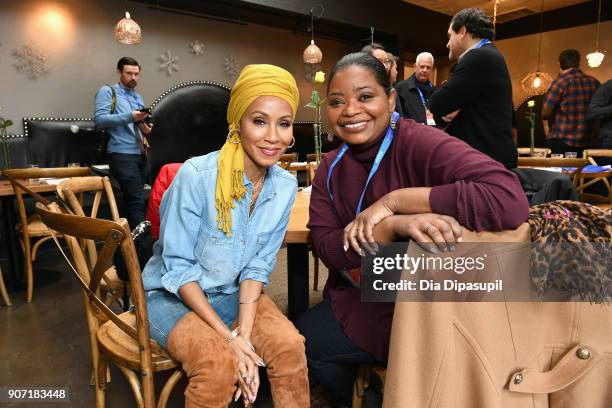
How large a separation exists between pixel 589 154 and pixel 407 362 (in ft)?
12.7

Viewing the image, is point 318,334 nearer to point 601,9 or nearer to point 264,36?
point 264,36

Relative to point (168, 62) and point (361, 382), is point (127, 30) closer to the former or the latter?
point (168, 62)

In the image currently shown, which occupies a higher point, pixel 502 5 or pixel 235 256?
pixel 502 5

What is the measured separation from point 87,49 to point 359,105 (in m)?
4.71

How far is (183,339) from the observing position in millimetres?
1122

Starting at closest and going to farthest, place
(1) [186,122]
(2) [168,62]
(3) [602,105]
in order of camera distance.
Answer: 1. (3) [602,105]
2. (1) [186,122]
3. (2) [168,62]

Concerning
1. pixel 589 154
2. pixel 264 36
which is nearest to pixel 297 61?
pixel 264 36

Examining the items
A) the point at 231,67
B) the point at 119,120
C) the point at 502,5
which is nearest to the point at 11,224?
the point at 119,120

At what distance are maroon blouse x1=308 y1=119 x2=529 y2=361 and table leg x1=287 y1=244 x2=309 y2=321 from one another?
0.30 metres

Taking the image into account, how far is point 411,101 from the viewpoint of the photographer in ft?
9.86

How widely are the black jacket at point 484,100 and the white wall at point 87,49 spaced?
168 inches

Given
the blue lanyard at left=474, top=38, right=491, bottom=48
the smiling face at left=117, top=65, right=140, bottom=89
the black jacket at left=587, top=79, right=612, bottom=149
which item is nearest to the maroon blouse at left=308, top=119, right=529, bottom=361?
the blue lanyard at left=474, top=38, right=491, bottom=48

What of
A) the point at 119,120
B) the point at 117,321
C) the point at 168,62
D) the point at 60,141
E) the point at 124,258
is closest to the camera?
the point at 124,258

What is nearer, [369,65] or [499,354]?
[499,354]
